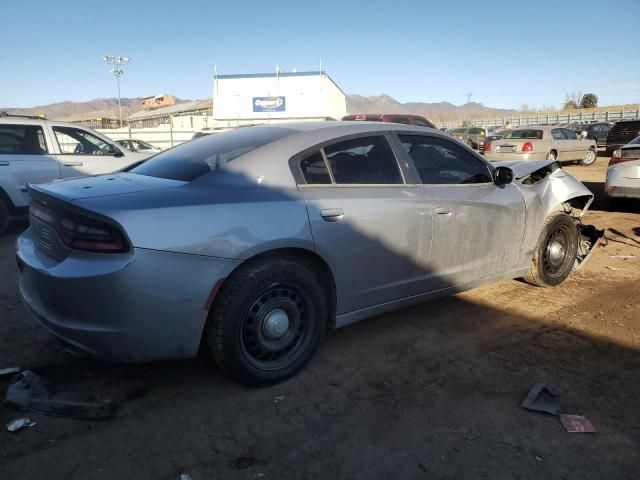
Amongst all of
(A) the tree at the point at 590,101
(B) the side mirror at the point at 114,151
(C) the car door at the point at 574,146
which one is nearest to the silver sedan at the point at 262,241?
(B) the side mirror at the point at 114,151

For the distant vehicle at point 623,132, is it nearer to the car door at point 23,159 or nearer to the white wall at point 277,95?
the car door at point 23,159

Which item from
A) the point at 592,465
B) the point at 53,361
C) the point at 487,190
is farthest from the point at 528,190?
the point at 53,361

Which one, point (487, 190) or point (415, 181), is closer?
point (415, 181)

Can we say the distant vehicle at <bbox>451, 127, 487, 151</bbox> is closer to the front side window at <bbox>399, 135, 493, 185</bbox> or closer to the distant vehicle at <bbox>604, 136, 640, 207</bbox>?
the distant vehicle at <bbox>604, 136, 640, 207</bbox>

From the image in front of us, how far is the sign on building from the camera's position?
34281 mm

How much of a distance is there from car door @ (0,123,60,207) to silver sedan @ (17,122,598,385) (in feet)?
15.9

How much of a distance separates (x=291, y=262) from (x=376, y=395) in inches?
35.9

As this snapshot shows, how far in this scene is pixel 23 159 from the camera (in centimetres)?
727

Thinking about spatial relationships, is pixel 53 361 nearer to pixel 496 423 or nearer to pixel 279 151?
pixel 279 151

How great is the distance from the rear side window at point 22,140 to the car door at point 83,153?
0.24 m

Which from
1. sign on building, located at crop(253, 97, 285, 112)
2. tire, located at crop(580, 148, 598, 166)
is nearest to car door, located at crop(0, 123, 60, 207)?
tire, located at crop(580, 148, 598, 166)

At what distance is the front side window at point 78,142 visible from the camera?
7.73 meters

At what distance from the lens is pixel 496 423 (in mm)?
2529

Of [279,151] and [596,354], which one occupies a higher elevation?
[279,151]
